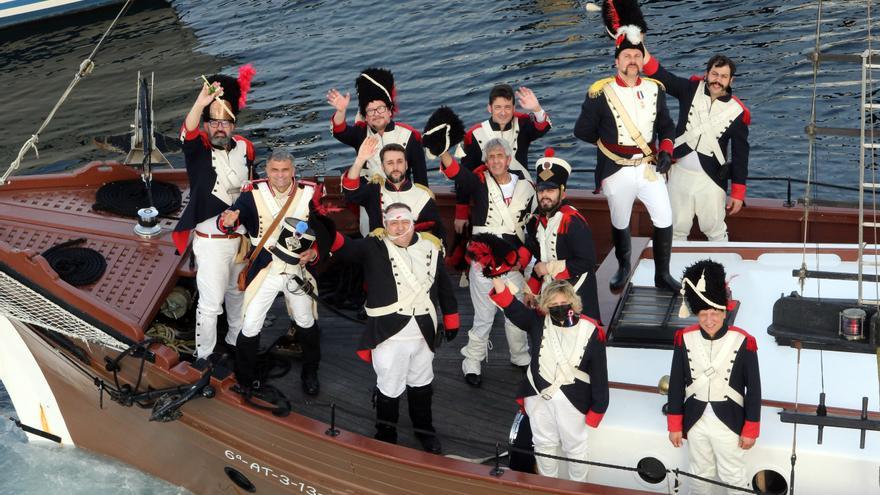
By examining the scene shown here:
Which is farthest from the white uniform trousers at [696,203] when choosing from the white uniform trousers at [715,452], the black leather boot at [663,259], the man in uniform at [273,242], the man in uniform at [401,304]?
the man in uniform at [273,242]

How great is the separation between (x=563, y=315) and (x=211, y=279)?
2566 mm

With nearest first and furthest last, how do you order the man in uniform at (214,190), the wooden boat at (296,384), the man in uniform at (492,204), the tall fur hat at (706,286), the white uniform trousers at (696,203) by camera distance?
1. the tall fur hat at (706,286)
2. the wooden boat at (296,384)
3. the man in uniform at (492,204)
4. the man in uniform at (214,190)
5. the white uniform trousers at (696,203)

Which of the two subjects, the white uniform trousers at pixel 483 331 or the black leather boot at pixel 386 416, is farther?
the white uniform trousers at pixel 483 331

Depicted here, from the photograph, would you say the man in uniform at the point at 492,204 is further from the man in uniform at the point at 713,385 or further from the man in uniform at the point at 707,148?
the man in uniform at the point at 713,385

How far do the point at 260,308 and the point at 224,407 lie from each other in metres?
0.67

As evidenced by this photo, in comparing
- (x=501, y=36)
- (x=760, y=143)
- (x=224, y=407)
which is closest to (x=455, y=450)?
(x=224, y=407)

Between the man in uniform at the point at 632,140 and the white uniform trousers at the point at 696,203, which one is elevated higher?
the man in uniform at the point at 632,140

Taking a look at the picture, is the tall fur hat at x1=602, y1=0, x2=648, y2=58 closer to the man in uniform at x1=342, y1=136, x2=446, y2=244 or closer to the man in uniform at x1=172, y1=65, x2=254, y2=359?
the man in uniform at x1=342, y1=136, x2=446, y2=244

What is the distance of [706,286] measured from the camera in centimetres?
570

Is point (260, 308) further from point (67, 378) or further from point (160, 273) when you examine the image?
point (67, 378)

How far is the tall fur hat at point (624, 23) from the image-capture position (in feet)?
23.3

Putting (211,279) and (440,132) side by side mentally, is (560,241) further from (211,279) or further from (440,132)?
(211,279)

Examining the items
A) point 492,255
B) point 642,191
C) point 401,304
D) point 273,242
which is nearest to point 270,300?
point 273,242

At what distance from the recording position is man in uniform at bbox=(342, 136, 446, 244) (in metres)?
7.04
